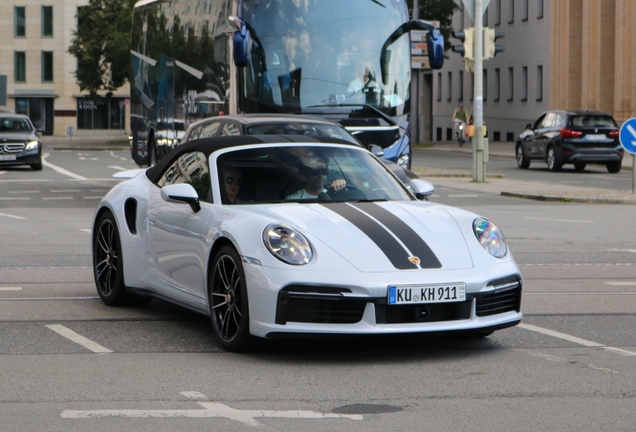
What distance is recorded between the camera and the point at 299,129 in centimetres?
1528

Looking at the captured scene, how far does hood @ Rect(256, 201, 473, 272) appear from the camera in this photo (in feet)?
24.9

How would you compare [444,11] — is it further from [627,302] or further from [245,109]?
[627,302]

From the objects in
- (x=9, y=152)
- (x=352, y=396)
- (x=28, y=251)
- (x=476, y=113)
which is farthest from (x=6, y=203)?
(x=352, y=396)

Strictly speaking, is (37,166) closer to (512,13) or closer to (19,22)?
(512,13)

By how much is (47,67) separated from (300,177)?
98.9 m

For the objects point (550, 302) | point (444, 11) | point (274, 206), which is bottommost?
point (550, 302)

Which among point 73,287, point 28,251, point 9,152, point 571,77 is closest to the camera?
point 73,287

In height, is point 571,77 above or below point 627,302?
above

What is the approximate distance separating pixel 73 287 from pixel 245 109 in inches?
339

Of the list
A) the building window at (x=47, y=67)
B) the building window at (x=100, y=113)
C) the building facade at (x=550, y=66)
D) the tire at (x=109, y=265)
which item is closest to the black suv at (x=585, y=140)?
the building facade at (x=550, y=66)

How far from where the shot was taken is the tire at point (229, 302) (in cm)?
770

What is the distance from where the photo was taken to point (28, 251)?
1429 centimetres

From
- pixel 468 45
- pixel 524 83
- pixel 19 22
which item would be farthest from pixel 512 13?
pixel 19 22

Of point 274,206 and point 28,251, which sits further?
point 28,251
